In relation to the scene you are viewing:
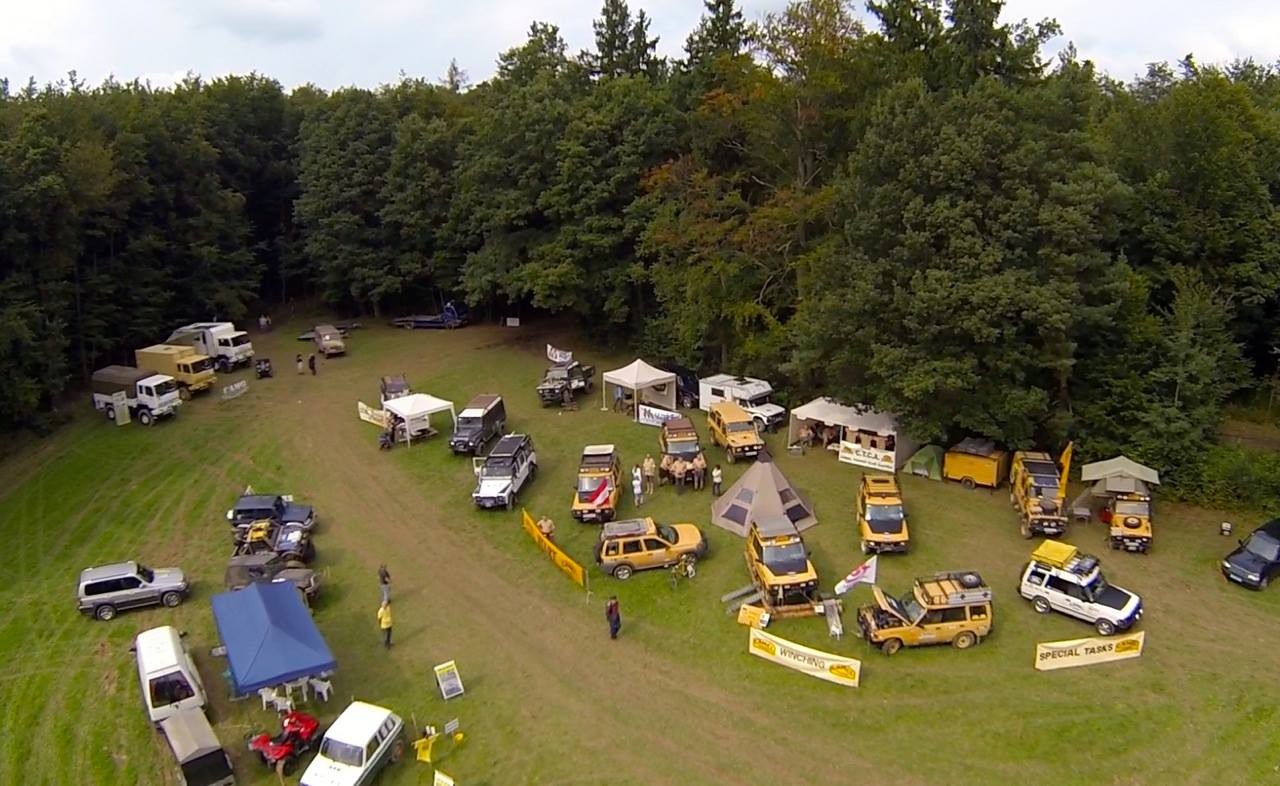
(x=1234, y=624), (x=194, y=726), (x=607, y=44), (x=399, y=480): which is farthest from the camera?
(x=607, y=44)

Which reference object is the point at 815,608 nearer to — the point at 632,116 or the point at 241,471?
the point at 241,471

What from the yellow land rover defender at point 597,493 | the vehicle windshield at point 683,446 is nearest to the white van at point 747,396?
the vehicle windshield at point 683,446

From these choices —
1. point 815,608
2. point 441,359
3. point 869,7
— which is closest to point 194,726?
point 815,608

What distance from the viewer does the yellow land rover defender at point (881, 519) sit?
23.4 metres

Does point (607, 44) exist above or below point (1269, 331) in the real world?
above

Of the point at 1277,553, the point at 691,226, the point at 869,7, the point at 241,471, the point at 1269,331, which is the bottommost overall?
the point at 241,471

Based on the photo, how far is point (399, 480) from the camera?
30.2 meters

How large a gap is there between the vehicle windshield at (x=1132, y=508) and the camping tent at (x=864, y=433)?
23.1 ft

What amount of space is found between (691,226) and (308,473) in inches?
759

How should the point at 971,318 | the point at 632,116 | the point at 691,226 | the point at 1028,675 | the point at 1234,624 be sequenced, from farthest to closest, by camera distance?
the point at 632,116
the point at 691,226
the point at 971,318
the point at 1234,624
the point at 1028,675

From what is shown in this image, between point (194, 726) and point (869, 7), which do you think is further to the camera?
point (869, 7)

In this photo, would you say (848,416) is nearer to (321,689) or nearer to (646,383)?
(646,383)

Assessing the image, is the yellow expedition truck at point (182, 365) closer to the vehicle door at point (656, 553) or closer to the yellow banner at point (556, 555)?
the yellow banner at point (556, 555)

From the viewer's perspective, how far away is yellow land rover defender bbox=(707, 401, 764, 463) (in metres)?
30.5
